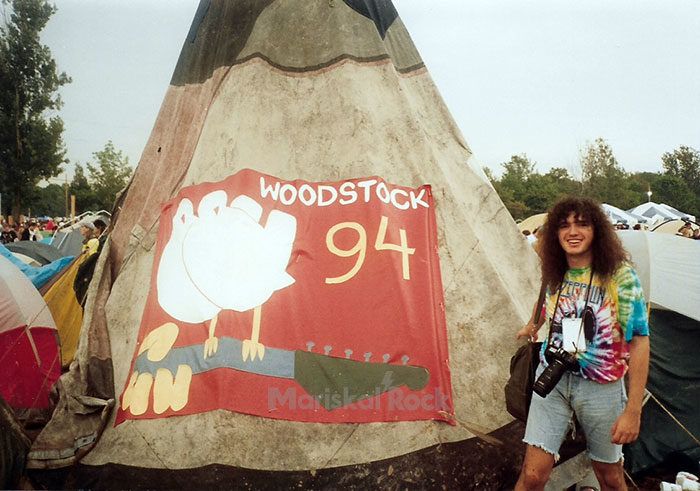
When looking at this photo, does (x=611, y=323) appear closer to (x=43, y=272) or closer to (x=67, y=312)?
(x=67, y=312)

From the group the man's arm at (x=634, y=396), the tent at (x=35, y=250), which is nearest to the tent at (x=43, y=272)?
the tent at (x=35, y=250)

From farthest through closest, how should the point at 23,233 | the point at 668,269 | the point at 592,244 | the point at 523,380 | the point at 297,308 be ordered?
1. the point at 23,233
2. the point at 668,269
3. the point at 297,308
4. the point at 523,380
5. the point at 592,244

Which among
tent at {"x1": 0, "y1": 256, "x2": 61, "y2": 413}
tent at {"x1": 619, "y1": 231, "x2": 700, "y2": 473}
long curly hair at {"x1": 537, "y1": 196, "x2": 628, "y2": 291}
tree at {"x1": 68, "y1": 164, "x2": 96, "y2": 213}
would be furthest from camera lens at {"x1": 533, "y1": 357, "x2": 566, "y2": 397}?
tree at {"x1": 68, "y1": 164, "x2": 96, "y2": 213}

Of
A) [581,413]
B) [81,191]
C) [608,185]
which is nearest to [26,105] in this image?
[581,413]

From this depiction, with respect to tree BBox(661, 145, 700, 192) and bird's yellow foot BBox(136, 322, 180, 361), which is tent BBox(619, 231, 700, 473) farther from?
tree BBox(661, 145, 700, 192)

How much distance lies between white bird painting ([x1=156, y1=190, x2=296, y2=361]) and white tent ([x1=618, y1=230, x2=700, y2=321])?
2.99m

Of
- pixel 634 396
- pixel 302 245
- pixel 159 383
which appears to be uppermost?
pixel 302 245

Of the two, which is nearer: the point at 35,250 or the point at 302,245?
the point at 302,245

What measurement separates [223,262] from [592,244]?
7.57 ft

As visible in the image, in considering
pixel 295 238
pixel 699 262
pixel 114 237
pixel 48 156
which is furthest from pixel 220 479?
pixel 48 156

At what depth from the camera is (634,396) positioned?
2.55 metres

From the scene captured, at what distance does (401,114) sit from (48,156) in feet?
54.7

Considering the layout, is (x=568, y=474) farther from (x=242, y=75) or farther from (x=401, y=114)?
(x=242, y=75)

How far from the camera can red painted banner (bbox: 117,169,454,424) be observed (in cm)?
345
